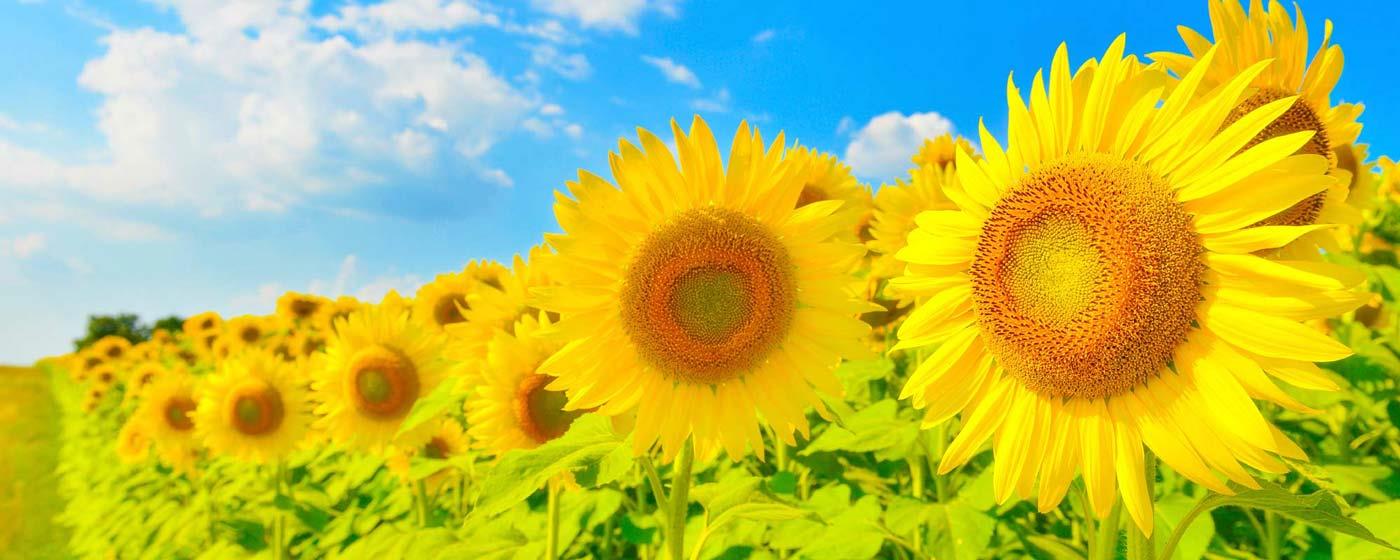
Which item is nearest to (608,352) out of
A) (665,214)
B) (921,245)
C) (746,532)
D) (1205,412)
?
(665,214)

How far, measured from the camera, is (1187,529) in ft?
7.93

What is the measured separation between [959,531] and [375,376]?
360cm

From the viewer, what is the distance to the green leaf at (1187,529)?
234 centimetres

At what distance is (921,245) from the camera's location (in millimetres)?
1966

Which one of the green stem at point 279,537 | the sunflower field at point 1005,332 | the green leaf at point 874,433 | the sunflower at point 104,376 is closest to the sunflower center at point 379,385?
the green stem at point 279,537

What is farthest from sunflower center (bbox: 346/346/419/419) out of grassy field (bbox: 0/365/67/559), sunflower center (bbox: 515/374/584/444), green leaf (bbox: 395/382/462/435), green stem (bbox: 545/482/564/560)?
grassy field (bbox: 0/365/67/559)

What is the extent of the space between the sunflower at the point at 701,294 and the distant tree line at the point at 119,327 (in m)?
50.1

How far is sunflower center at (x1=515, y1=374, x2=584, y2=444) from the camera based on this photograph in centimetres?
333

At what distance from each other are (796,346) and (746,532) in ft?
3.66

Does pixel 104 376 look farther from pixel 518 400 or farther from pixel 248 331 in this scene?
pixel 518 400

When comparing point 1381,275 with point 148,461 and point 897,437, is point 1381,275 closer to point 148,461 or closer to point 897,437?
point 897,437

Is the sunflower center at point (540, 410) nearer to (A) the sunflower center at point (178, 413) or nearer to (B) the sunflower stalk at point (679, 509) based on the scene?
(B) the sunflower stalk at point (679, 509)

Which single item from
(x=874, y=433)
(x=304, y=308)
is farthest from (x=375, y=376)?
(x=304, y=308)

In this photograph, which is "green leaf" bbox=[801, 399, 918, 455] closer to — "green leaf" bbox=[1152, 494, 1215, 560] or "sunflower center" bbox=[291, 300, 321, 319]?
"green leaf" bbox=[1152, 494, 1215, 560]
